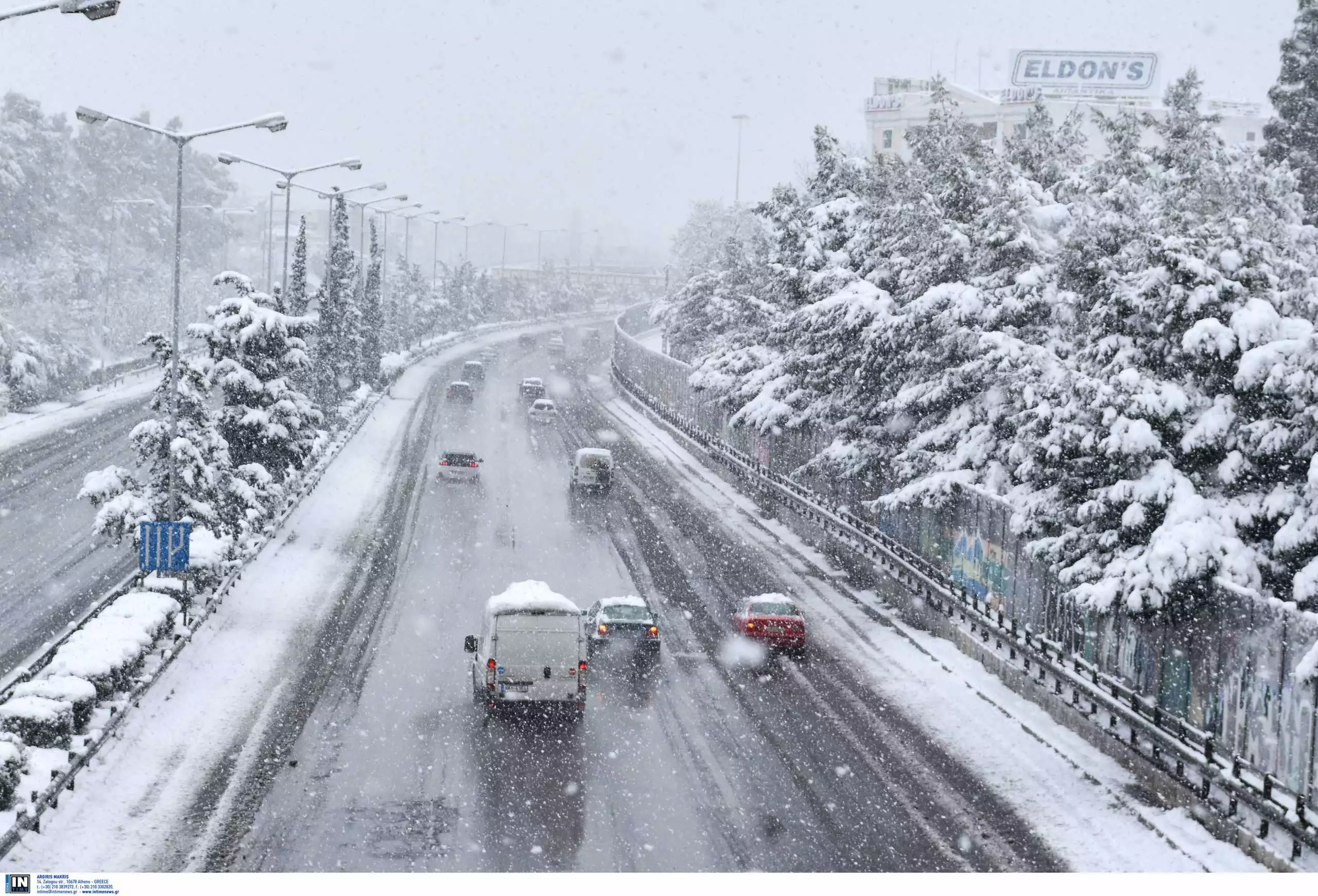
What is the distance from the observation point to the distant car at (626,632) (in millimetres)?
30594

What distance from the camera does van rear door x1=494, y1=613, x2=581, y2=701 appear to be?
82.0ft

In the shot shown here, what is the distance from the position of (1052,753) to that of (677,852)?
787 cm

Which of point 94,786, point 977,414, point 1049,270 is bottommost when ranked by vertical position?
point 94,786

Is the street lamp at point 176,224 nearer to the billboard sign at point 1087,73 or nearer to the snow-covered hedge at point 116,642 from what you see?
the snow-covered hedge at point 116,642

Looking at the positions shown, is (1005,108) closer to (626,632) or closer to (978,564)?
(978,564)

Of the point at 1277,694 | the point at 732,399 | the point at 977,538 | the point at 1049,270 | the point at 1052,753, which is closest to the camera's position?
the point at 1277,694

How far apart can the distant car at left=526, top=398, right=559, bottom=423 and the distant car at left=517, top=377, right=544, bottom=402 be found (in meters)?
9.10

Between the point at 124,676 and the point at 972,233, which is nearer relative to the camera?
the point at 124,676

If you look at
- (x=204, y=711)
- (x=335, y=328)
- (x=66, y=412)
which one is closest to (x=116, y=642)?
(x=204, y=711)

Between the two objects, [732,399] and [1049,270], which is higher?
[1049,270]

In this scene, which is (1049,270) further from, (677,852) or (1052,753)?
(677,852)

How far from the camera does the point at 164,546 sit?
3014 cm

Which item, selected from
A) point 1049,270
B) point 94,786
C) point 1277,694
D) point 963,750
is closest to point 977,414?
→ point 1049,270

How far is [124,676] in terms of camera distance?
25375mm
